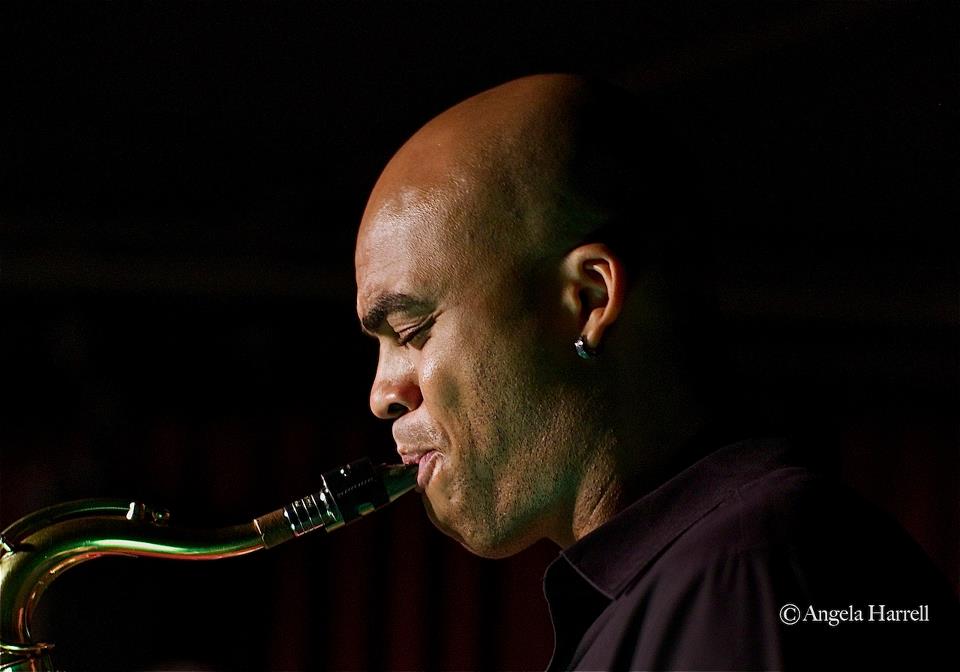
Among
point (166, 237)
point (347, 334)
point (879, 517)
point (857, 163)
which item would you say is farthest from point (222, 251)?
point (879, 517)

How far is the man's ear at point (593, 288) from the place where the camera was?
150 cm

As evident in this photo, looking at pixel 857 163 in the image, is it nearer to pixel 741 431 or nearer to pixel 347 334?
pixel 347 334

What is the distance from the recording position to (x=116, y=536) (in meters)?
1.94

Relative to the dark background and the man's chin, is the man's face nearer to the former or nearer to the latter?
the man's chin

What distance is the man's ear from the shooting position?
150 cm

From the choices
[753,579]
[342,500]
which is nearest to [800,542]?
[753,579]

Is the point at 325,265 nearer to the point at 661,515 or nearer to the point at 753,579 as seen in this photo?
the point at 661,515

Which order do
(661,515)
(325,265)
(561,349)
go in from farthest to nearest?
(325,265), (561,349), (661,515)

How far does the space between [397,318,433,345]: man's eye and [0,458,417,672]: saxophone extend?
222mm

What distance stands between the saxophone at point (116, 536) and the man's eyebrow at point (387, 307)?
0.23 metres

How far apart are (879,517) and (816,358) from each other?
3.40 metres

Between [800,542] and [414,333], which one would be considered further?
[414,333]

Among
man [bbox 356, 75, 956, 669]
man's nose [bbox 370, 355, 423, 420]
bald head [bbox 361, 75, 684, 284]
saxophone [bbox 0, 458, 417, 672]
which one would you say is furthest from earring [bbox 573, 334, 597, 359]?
saxophone [bbox 0, 458, 417, 672]

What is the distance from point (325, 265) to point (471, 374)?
9.27 feet
